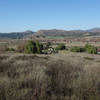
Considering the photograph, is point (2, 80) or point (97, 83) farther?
point (97, 83)

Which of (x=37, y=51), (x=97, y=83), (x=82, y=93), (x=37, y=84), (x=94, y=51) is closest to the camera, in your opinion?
(x=82, y=93)

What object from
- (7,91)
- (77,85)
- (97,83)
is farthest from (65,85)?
(7,91)

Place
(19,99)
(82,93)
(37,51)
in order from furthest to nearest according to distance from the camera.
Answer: (37,51), (82,93), (19,99)

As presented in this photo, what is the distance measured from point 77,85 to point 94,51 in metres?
35.1

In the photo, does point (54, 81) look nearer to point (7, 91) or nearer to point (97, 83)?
point (97, 83)

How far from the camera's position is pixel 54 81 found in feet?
20.5

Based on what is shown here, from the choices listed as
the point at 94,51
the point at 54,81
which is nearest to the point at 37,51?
the point at 94,51

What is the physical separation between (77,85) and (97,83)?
33.7 inches

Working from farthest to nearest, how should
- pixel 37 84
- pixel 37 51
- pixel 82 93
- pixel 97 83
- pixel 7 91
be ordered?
1. pixel 37 51
2. pixel 97 83
3. pixel 37 84
4. pixel 82 93
5. pixel 7 91

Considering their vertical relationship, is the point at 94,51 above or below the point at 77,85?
below

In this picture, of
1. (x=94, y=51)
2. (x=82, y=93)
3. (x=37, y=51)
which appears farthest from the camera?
(x=94, y=51)

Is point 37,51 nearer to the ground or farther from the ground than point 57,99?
nearer to the ground

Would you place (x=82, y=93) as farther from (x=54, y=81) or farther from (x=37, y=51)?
(x=37, y=51)

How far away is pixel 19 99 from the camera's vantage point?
4.54 metres
